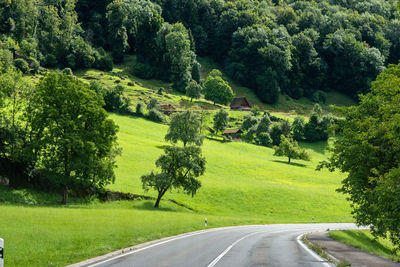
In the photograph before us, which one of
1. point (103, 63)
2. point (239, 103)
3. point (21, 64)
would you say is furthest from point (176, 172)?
point (103, 63)

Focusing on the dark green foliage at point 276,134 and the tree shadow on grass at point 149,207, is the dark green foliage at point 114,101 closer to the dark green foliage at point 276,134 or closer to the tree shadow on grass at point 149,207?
the dark green foliage at point 276,134

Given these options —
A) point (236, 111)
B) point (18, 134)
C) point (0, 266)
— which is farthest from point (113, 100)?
point (0, 266)

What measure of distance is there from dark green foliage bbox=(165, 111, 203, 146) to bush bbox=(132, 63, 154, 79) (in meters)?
83.6

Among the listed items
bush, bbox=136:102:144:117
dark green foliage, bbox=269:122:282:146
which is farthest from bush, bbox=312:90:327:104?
bush, bbox=136:102:144:117

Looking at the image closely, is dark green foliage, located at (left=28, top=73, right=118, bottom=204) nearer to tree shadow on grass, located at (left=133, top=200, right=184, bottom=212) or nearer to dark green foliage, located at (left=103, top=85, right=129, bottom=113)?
tree shadow on grass, located at (left=133, top=200, right=184, bottom=212)

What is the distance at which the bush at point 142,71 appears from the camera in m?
166

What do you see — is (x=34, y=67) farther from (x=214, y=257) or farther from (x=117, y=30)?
(x=214, y=257)

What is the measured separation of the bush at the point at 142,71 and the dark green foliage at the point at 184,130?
274ft

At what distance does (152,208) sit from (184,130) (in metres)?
40.0

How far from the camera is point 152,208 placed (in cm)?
4841

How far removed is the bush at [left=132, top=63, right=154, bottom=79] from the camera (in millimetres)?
166375

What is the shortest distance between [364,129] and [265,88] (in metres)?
160

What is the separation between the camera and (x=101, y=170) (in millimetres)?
45750

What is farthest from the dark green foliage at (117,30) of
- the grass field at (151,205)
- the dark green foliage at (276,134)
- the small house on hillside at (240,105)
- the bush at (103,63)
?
the dark green foliage at (276,134)
